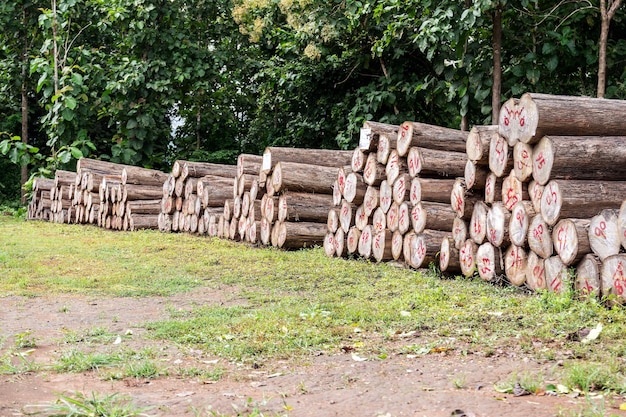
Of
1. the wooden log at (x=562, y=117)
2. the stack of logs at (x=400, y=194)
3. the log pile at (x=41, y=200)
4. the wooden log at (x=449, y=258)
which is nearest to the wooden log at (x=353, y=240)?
the stack of logs at (x=400, y=194)

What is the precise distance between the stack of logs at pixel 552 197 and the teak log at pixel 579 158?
10 mm

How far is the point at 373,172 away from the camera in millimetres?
10211

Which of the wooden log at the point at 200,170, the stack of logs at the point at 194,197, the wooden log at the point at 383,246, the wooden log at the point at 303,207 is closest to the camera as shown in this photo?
the wooden log at the point at 383,246

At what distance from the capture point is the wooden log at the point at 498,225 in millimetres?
7789

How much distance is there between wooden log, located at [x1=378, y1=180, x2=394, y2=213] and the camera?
32.5 feet

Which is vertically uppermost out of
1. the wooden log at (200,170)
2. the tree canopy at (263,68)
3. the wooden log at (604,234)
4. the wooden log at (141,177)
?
the tree canopy at (263,68)

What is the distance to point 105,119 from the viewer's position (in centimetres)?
2583

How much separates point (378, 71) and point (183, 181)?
721cm

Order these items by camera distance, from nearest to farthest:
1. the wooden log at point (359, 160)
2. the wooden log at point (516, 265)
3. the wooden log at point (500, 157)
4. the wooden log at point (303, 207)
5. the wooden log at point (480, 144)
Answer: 1. the wooden log at point (516, 265)
2. the wooden log at point (500, 157)
3. the wooden log at point (480, 144)
4. the wooden log at point (359, 160)
5. the wooden log at point (303, 207)

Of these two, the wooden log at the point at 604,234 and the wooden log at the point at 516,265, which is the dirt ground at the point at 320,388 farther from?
the wooden log at the point at 516,265

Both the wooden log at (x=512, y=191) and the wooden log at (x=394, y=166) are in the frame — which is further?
the wooden log at (x=394, y=166)

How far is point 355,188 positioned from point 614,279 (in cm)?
485

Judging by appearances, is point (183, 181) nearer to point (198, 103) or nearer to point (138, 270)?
A: point (138, 270)

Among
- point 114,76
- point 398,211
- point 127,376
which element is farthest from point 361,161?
point 114,76
